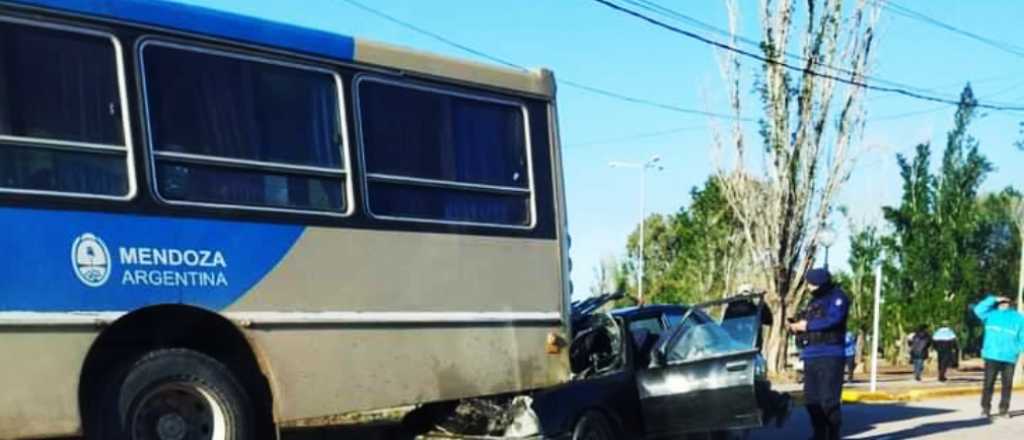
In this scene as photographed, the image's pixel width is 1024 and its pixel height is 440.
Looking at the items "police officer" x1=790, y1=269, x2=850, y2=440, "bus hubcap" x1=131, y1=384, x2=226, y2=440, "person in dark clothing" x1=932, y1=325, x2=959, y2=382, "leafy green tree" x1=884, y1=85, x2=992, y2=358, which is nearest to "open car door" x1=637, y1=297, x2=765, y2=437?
"police officer" x1=790, y1=269, x2=850, y2=440

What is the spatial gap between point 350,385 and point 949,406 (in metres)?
11.3

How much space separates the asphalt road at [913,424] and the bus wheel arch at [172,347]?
253 inches

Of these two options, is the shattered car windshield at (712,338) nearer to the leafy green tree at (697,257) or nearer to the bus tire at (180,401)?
the bus tire at (180,401)

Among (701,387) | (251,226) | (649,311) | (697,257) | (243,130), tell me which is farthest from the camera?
(697,257)

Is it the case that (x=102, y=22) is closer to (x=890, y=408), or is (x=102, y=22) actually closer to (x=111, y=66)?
(x=111, y=66)

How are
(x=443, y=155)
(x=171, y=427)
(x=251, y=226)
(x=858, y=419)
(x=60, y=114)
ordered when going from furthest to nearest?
(x=858, y=419)
(x=443, y=155)
(x=251, y=226)
(x=171, y=427)
(x=60, y=114)

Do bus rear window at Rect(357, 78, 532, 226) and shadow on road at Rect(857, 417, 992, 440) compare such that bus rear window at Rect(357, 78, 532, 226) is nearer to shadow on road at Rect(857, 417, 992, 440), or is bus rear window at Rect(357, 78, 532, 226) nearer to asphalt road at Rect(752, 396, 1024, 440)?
asphalt road at Rect(752, 396, 1024, 440)

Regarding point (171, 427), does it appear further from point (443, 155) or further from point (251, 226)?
point (443, 155)

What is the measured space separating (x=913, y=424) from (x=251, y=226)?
9.03m

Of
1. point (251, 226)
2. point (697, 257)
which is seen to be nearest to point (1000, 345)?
point (251, 226)

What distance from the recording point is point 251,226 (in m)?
6.19

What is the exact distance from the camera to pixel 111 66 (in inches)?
228

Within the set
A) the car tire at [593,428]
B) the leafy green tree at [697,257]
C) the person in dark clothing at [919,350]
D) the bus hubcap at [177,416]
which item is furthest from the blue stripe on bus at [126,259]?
the leafy green tree at [697,257]

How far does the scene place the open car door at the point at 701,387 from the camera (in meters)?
8.50
